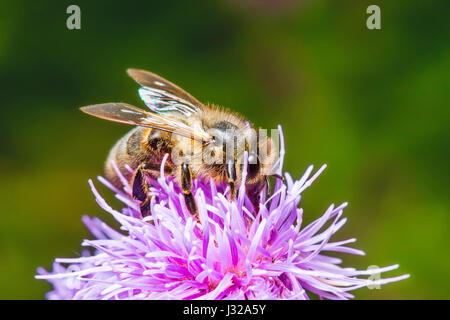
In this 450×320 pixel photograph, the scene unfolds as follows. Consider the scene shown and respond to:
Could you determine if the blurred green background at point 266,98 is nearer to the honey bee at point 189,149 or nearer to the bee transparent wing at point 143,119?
the honey bee at point 189,149

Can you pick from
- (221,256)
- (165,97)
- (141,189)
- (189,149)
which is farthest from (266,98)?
(221,256)

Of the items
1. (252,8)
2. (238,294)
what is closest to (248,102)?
(252,8)

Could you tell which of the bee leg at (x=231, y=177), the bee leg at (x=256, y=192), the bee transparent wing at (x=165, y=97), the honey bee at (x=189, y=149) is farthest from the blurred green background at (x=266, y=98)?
the bee leg at (x=231, y=177)

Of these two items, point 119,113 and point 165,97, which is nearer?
point 119,113

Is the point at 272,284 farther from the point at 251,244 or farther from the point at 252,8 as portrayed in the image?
the point at 252,8

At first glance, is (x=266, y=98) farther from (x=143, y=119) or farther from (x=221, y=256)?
(x=221, y=256)
